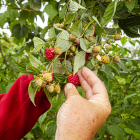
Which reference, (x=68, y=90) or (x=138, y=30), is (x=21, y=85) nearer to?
(x=68, y=90)

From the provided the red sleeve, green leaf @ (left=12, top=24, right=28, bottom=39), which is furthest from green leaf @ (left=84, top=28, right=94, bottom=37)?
green leaf @ (left=12, top=24, right=28, bottom=39)

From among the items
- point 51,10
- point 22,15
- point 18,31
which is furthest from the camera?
point 18,31

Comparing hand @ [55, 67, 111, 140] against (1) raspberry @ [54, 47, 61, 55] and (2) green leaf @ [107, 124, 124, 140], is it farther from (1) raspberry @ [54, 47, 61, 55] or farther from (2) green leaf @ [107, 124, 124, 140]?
(2) green leaf @ [107, 124, 124, 140]

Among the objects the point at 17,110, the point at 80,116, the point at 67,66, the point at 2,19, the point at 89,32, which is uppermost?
the point at 2,19

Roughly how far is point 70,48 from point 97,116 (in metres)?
0.25

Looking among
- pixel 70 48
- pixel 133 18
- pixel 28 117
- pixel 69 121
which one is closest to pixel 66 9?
pixel 70 48

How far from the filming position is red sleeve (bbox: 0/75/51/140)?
61 cm

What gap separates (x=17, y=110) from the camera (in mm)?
628

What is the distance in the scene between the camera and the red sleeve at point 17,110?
0.61 m

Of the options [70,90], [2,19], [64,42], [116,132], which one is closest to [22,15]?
[2,19]

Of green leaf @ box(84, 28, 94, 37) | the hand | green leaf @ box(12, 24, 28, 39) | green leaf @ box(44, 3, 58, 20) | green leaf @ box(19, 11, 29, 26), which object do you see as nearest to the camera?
the hand

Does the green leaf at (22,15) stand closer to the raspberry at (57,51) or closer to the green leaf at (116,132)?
the raspberry at (57,51)

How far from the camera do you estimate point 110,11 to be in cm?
36

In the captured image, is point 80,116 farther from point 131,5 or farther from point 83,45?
point 131,5
